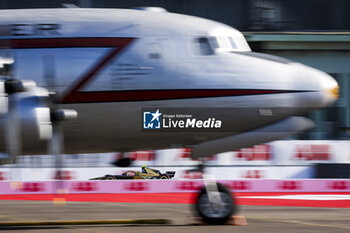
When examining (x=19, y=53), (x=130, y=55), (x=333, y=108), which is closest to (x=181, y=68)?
(x=130, y=55)

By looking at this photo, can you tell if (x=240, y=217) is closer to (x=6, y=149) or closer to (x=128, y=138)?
(x=128, y=138)

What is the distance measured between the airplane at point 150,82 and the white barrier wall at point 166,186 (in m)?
7.04

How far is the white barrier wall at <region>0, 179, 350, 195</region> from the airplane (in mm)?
7042

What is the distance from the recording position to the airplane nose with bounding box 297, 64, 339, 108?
1102 centimetres

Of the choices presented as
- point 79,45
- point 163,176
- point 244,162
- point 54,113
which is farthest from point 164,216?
point 244,162

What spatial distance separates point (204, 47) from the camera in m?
11.5

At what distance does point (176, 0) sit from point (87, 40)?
1523cm

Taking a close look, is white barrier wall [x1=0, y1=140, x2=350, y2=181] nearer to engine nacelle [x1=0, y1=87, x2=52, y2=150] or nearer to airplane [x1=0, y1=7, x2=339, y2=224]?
airplane [x1=0, y1=7, x2=339, y2=224]

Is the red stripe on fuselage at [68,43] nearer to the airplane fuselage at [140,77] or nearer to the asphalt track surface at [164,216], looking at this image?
the airplane fuselage at [140,77]

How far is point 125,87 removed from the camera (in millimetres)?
11055

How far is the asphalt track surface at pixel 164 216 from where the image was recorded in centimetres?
1178

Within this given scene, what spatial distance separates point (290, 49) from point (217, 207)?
1345cm

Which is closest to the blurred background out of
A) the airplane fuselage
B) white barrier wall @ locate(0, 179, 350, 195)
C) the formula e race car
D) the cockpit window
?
the formula e race car

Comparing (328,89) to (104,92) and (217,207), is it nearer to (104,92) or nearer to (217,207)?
(217,207)
